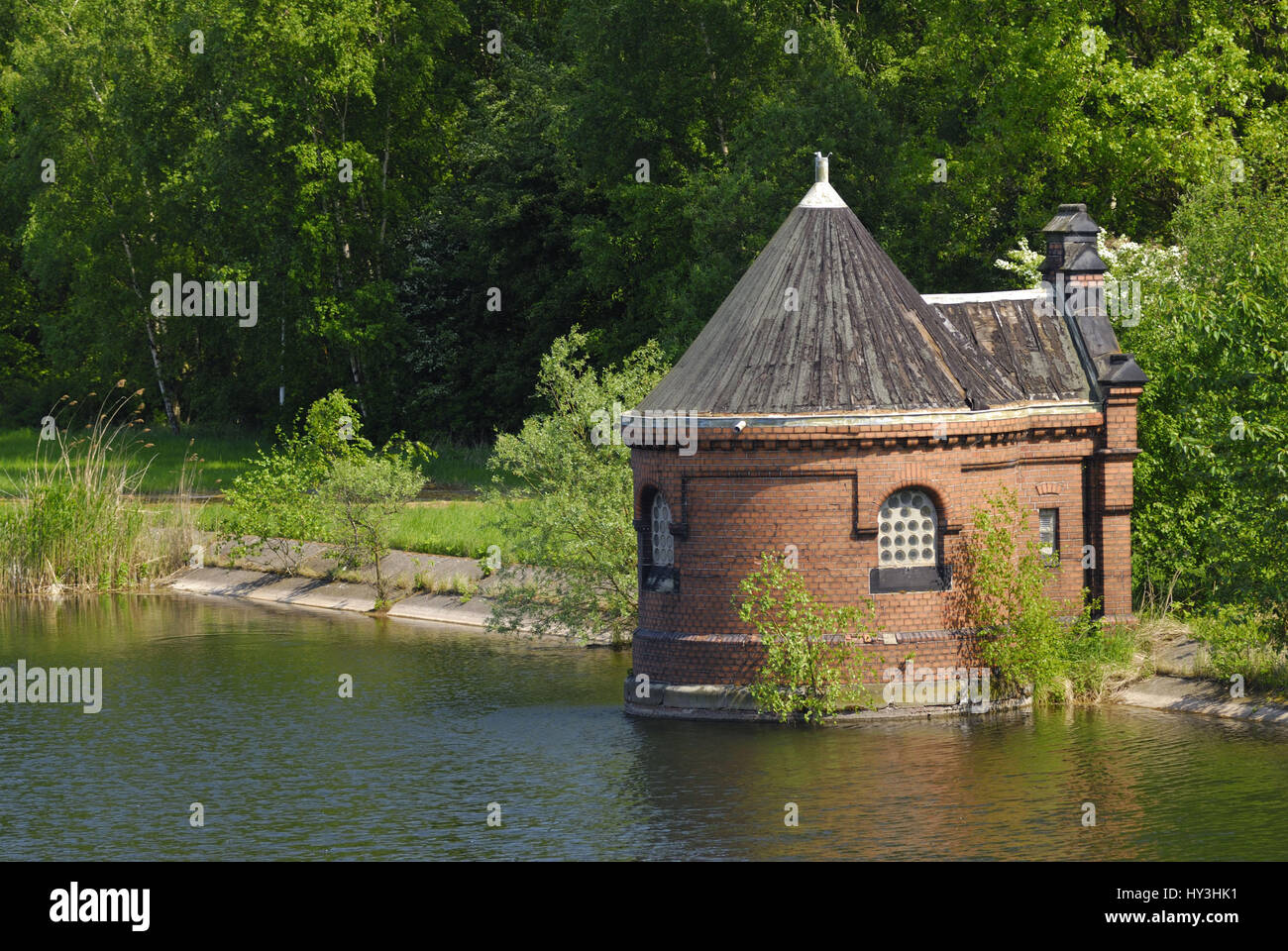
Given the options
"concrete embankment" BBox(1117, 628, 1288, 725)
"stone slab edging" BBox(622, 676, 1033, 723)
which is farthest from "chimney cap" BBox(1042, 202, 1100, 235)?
"stone slab edging" BBox(622, 676, 1033, 723)

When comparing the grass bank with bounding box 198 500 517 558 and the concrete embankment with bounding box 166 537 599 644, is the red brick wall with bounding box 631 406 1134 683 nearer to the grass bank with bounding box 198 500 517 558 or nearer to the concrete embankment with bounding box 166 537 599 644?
the concrete embankment with bounding box 166 537 599 644

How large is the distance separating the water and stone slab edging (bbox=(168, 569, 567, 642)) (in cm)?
579

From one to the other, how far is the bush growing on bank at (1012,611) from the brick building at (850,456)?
26 centimetres

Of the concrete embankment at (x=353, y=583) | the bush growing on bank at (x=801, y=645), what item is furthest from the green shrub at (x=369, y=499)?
the bush growing on bank at (x=801, y=645)

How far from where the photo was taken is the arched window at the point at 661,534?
25.4 meters

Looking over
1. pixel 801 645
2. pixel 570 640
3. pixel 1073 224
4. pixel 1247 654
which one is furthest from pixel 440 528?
pixel 1247 654

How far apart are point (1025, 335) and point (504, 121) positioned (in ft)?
113

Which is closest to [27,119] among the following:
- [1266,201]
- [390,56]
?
[390,56]

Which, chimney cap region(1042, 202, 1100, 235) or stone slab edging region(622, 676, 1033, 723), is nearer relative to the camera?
stone slab edging region(622, 676, 1033, 723)

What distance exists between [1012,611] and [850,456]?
10.2 ft

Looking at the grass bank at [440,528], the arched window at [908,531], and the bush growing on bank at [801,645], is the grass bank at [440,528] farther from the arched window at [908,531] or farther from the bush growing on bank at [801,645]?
the arched window at [908,531]

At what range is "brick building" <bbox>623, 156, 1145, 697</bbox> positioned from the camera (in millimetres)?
24266

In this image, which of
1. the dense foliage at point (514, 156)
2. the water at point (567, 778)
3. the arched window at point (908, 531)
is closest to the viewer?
the water at point (567, 778)

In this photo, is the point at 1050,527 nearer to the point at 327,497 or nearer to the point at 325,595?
the point at 327,497
